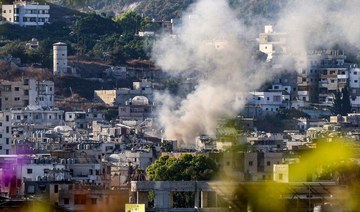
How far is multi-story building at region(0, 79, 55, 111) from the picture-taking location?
76375mm

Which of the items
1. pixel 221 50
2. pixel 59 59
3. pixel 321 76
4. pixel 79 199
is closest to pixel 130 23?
pixel 59 59

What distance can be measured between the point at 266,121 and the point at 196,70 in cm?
717

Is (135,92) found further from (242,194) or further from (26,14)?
(242,194)

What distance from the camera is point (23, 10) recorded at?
93750 mm

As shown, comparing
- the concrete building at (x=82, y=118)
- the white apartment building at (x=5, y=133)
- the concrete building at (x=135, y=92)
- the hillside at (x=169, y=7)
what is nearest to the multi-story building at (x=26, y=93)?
the concrete building at (x=82, y=118)

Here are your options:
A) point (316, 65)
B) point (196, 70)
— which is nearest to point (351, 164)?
point (196, 70)

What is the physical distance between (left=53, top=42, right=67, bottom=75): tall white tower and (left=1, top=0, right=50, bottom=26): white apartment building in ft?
13.4

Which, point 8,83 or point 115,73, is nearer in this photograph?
point 8,83

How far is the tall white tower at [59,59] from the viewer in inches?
3398

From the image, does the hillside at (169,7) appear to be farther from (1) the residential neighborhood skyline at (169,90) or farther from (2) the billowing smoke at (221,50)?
(2) the billowing smoke at (221,50)

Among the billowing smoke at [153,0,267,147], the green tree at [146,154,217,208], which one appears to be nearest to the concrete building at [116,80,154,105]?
the billowing smoke at [153,0,267,147]

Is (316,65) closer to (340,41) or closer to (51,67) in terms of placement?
(340,41)

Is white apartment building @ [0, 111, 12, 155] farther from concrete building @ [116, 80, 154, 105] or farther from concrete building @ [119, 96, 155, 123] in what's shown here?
concrete building @ [116, 80, 154, 105]

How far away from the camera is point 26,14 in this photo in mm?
94500
